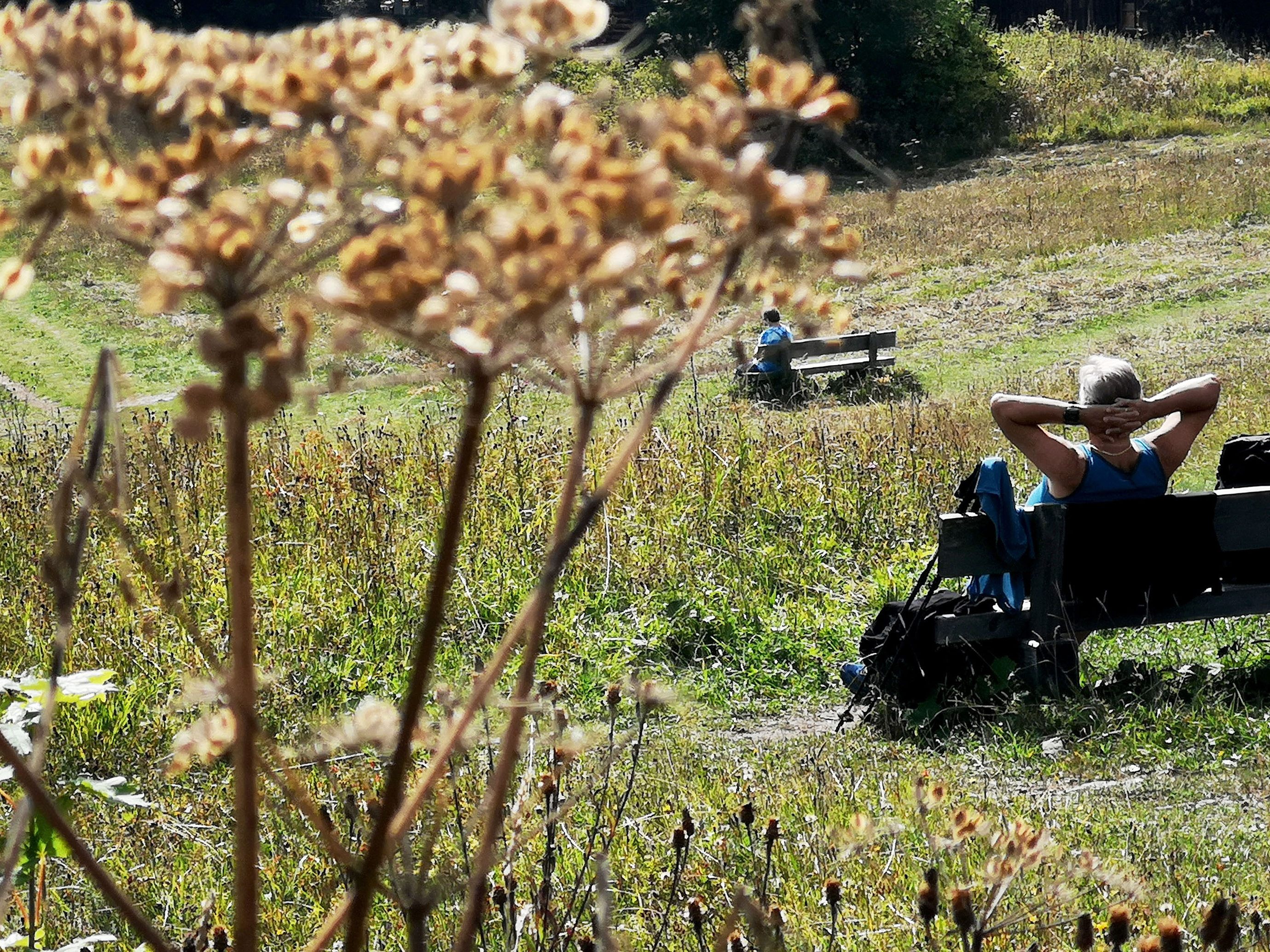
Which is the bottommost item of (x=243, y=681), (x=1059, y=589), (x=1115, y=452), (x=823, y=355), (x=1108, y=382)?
(x=823, y=355)

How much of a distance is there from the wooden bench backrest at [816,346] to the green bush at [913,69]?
2032cm

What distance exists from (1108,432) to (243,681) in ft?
17.1

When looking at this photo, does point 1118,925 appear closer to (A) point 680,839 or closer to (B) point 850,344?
(A) point 680,839

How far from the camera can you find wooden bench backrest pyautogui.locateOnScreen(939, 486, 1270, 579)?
17.1 feet

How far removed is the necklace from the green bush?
2984cm

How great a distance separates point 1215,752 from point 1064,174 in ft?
84.2

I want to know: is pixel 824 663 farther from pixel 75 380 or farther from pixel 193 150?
pixel 75 380

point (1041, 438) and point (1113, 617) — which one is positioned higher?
point (1041, 438)

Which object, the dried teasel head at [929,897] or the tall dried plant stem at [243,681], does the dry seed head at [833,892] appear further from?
the tall dried plant stem at [243,681]

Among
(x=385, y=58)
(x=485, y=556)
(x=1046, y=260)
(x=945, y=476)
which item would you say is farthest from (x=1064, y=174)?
(x=385, y=58)

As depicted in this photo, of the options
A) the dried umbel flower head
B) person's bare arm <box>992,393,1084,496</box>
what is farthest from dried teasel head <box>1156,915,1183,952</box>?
person's bare arm <box>992,393,1084,496</box>

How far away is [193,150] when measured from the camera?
648 millimetres

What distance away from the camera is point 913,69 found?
36.7m

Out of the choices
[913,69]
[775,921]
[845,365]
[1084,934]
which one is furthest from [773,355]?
[913,69]
